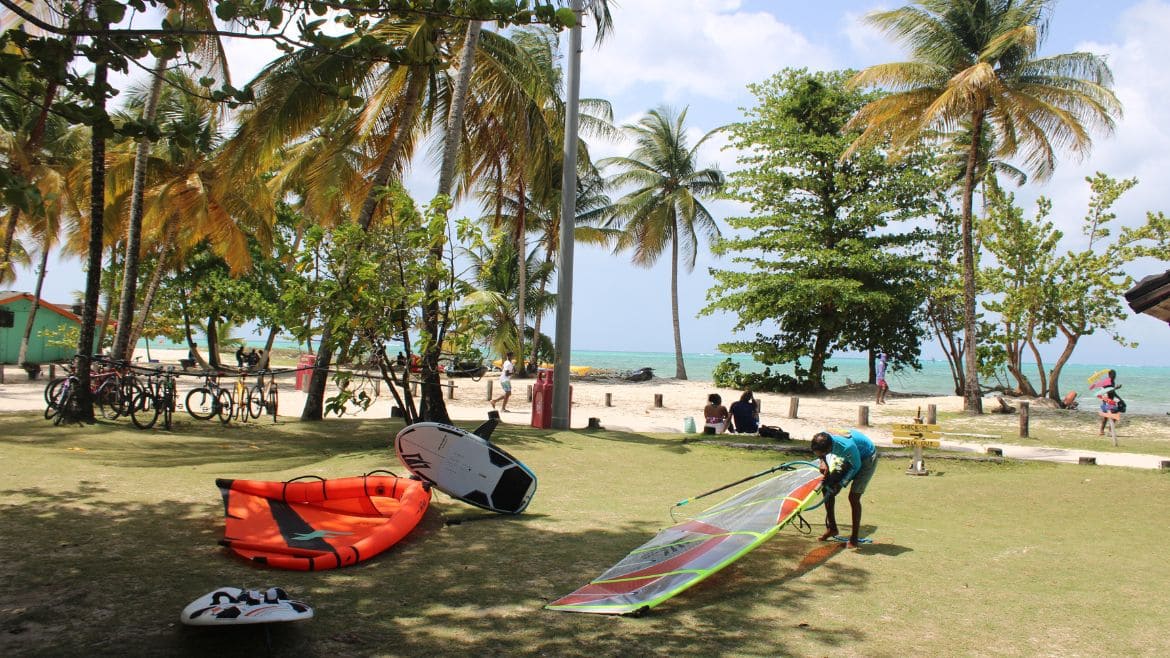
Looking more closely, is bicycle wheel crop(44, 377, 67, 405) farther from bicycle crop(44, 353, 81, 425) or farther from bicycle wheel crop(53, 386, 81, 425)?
bicycle wheel crop(53, 386, 81, 425)

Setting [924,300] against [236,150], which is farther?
[924,300]

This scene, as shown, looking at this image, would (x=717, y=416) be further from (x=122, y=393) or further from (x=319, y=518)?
(x=122, y=393)

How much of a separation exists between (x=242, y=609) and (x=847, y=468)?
4.77 meters

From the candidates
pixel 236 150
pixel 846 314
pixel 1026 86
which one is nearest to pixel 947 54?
pixel 1026 86

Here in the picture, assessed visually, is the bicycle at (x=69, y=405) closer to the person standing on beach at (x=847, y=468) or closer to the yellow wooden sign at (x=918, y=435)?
the person standing on beach at (x=847, y=468)

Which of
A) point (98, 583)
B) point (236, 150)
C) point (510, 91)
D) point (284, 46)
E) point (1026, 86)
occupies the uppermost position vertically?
point (1026, 86)

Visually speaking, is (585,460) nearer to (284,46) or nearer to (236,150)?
(284,46)

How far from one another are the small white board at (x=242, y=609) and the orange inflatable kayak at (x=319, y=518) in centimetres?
138

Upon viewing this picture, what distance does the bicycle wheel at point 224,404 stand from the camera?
13977 millimetres

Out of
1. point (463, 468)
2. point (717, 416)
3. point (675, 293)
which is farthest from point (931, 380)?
point (463, 468)

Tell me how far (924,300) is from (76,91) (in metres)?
28.4

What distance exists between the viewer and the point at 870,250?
89.6 ft

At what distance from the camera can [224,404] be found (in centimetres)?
1412

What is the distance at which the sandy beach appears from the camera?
15.0m
